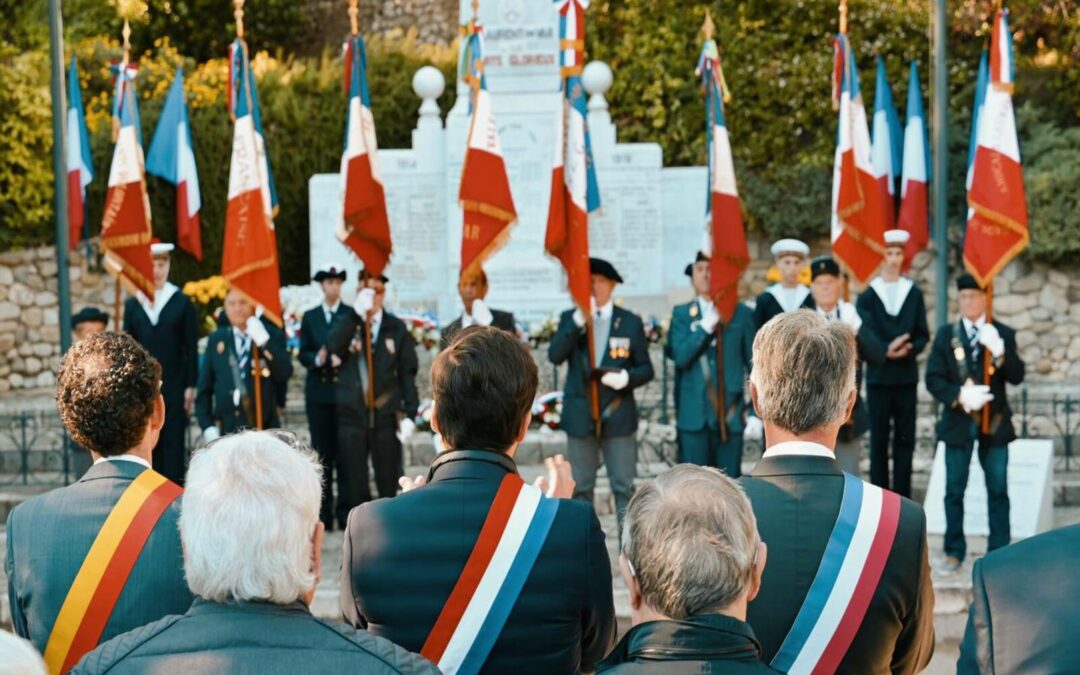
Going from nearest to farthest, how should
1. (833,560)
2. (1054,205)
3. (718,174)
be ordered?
(833,560) < (718,174) < (1054,205)

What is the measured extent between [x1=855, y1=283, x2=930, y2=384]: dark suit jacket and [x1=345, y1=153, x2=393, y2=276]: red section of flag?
3.17 meters

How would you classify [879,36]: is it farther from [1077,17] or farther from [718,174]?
[718,174]

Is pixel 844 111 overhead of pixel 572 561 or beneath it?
overhead

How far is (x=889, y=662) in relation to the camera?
10.0ft

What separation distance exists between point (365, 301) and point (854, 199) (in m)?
3.47

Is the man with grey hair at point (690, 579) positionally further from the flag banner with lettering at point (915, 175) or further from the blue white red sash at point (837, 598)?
the flag banner with lettering at point (915, 175)

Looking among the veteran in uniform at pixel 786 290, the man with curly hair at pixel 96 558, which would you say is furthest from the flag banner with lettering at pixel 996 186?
the man with curly hair at pixel 96 558

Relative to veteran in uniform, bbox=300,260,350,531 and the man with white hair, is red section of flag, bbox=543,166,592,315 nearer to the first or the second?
veteran in uniform, bbox=300,260,350,531

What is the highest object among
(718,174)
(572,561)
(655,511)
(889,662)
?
(718,174)

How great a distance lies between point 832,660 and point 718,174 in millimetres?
6322

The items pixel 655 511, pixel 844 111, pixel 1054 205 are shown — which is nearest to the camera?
pixel 655 511

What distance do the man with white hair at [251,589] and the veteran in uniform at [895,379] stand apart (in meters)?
6.43

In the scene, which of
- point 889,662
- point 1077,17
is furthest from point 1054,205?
point 889,662

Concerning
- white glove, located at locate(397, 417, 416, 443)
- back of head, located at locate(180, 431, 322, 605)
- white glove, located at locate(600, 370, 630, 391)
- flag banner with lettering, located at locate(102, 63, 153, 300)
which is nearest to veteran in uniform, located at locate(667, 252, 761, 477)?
white glove, located at locate(600, 370, 630, 391)
